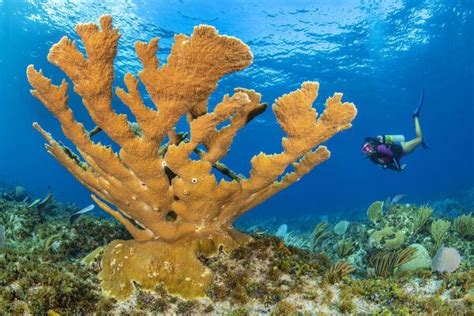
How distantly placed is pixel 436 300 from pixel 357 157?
9588 centimetres

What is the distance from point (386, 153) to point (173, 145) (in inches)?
272

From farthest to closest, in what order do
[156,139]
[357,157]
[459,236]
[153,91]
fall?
[357,157], [459,236], [156,139], [153,91]

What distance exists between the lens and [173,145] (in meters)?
3.17

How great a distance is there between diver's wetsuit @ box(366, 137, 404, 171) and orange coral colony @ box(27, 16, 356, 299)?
206 inches

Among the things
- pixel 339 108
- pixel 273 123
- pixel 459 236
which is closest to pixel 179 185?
pixel 339 108

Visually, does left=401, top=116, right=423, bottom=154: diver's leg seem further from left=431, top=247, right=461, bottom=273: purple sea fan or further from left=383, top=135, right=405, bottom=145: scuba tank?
left=431, top=247, right=461, bottom=273: purple sea fan

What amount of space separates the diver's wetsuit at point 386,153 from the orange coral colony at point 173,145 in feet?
17.2

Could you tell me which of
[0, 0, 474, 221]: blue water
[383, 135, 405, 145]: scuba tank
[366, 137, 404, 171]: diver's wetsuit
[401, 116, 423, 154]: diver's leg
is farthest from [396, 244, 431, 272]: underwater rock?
[0, 0, 474, 221]: blue water

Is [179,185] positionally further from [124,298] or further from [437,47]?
[437,47]

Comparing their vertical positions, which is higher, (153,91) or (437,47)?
(437,47)

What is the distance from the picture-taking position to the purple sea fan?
4676 mm

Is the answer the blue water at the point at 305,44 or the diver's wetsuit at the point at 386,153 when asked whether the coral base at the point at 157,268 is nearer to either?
the diver's wetsuit at the point at 386,153

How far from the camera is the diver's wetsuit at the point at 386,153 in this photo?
8.48 meters

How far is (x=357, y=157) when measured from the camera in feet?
309
